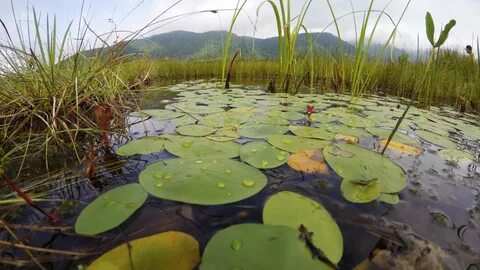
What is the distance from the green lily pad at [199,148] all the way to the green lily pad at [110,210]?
0.40 metres

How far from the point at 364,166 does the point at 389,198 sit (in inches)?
8.7

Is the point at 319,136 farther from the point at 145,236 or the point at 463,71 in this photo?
the point at 463,71

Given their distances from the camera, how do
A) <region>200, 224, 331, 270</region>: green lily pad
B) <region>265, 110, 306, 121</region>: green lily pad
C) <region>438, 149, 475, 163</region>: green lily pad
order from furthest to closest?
<region>265, 110, 306, 121</region>: green lily pad → <region>438, 149, 475, 163</region>: green lily pad → <region>200, 224, 331, 270</region>: green lily pad

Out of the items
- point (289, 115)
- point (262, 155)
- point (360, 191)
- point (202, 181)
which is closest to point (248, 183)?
point (202, 181)

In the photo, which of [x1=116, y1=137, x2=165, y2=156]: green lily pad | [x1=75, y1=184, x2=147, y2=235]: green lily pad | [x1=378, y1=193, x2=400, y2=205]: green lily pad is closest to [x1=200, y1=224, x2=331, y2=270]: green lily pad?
[x1=75, y1=184, x2=147, y2=235]: green lily pad

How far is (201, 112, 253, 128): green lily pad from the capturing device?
1.97 metres

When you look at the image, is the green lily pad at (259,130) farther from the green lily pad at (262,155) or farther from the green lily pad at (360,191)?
the green lily pad at (360,191)

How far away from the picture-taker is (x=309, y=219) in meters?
0.88

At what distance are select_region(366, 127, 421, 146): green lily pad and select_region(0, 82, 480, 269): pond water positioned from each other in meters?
0.01

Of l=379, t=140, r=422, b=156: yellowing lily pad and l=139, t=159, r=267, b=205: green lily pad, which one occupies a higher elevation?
l=139, t=159, r=267, b=205: green lily pad

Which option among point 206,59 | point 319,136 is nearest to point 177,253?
point 319,136

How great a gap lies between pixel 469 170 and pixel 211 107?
1910 millimetres

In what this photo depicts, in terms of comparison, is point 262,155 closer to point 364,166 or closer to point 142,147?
point 364,166

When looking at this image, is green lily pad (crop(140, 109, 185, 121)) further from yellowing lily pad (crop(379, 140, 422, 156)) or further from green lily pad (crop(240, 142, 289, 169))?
yellowing lily pad (crop(379, 140, 422, 156))
